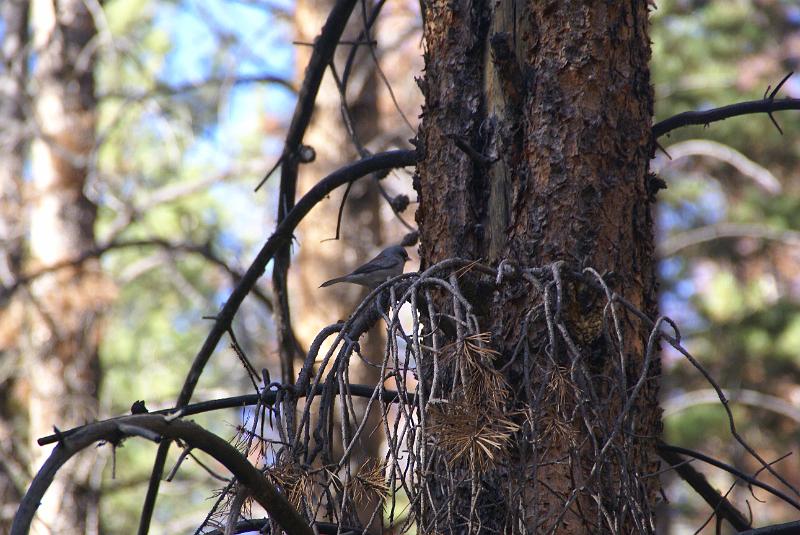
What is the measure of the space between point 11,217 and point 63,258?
1196 mm

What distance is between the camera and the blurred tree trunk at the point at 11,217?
825 centimetres

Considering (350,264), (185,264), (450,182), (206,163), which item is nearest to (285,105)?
(206,163)

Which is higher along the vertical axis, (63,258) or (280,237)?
(63,258)

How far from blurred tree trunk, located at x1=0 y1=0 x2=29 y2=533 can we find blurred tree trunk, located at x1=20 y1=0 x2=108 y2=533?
22 cm

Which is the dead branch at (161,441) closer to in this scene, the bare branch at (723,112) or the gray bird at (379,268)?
the bare branch at (723,112)

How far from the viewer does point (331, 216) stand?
6941 mm

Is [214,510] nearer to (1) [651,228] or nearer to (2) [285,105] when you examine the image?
(1) [651,228]

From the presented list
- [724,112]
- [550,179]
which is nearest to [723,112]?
[724,112]

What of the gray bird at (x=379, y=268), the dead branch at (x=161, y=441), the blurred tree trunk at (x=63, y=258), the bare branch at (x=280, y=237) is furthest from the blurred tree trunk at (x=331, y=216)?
the dead branch at (x=161, y=441)

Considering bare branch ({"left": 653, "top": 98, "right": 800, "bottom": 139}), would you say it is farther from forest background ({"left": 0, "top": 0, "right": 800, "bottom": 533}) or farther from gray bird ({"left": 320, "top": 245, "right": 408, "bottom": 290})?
forest background ({"left": 0, "top": 0, "right": 800, "bottom": 533})

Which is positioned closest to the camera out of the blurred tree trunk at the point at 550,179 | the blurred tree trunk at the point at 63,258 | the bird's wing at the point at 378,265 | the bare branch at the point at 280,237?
the blurred tree trunk at the point at 550,179

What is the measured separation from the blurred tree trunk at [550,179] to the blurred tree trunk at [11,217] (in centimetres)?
618

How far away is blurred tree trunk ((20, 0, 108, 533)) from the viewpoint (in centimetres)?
773

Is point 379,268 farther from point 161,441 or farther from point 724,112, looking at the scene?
point 161,441
